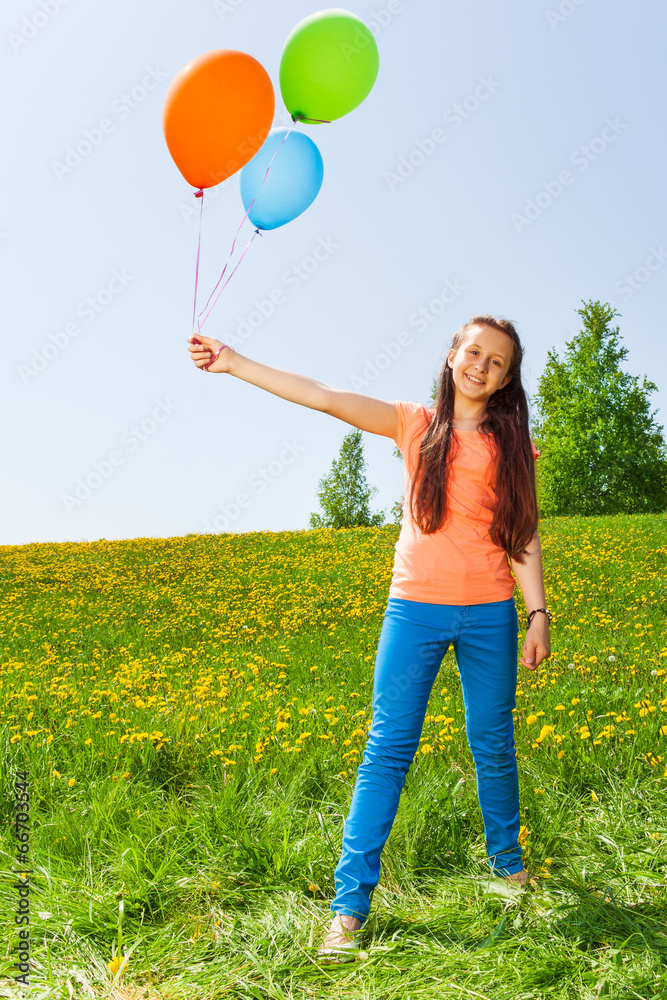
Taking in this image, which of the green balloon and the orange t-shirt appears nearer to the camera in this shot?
the orange t-shirt

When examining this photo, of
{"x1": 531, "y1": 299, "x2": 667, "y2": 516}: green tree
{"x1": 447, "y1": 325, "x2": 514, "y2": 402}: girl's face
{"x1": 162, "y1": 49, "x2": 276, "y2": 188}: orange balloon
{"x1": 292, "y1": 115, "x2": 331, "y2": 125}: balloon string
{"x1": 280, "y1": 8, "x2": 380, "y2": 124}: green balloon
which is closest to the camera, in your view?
{"x1": 447, "y1": 325, "x2": 514, "y2": 402}: girl's face

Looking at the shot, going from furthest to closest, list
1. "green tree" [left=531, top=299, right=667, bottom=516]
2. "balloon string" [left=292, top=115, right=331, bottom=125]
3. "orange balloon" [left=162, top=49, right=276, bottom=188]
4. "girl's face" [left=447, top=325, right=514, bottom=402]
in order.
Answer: "green tree" [left=531, top=299, right=667, bottom=516]
"balloon string" [left=292, top=115, right=331, bottom=125]
"orange balloon" [left=162, top=49, right=276, bottom=188]
"girl's face" [left=447, top=325, right=514, bottom=402]

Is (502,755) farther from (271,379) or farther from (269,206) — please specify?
(269,206)

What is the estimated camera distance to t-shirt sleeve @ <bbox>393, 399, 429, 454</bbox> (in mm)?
2857

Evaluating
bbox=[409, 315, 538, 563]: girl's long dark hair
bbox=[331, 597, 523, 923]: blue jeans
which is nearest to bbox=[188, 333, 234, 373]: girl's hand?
bbox=[409, 315, 538, 563]: girl's long dark hair

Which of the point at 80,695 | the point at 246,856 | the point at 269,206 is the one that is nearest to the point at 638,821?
the point at 246,856

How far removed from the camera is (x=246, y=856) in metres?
3.01

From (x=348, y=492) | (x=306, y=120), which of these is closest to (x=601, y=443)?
(x=348, y=492)

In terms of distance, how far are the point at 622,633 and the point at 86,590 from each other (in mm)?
9227

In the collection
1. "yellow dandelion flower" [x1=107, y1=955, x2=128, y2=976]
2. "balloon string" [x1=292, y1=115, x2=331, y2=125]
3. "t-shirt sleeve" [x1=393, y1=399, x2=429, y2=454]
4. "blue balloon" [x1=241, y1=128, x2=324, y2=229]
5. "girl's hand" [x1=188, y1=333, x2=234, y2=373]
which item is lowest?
"yellow dandelion flower" [x1=107, y1=955, x2=128, y2=976]

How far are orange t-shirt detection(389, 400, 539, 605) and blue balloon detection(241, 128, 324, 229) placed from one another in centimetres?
153

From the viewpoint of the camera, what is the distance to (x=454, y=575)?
2.65 meters

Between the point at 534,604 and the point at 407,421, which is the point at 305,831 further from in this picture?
the point at 407,421

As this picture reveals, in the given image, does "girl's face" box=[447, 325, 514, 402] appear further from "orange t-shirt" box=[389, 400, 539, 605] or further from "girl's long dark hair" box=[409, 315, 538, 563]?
"orange t-shirt" box=[389, 400, 539, 605]
